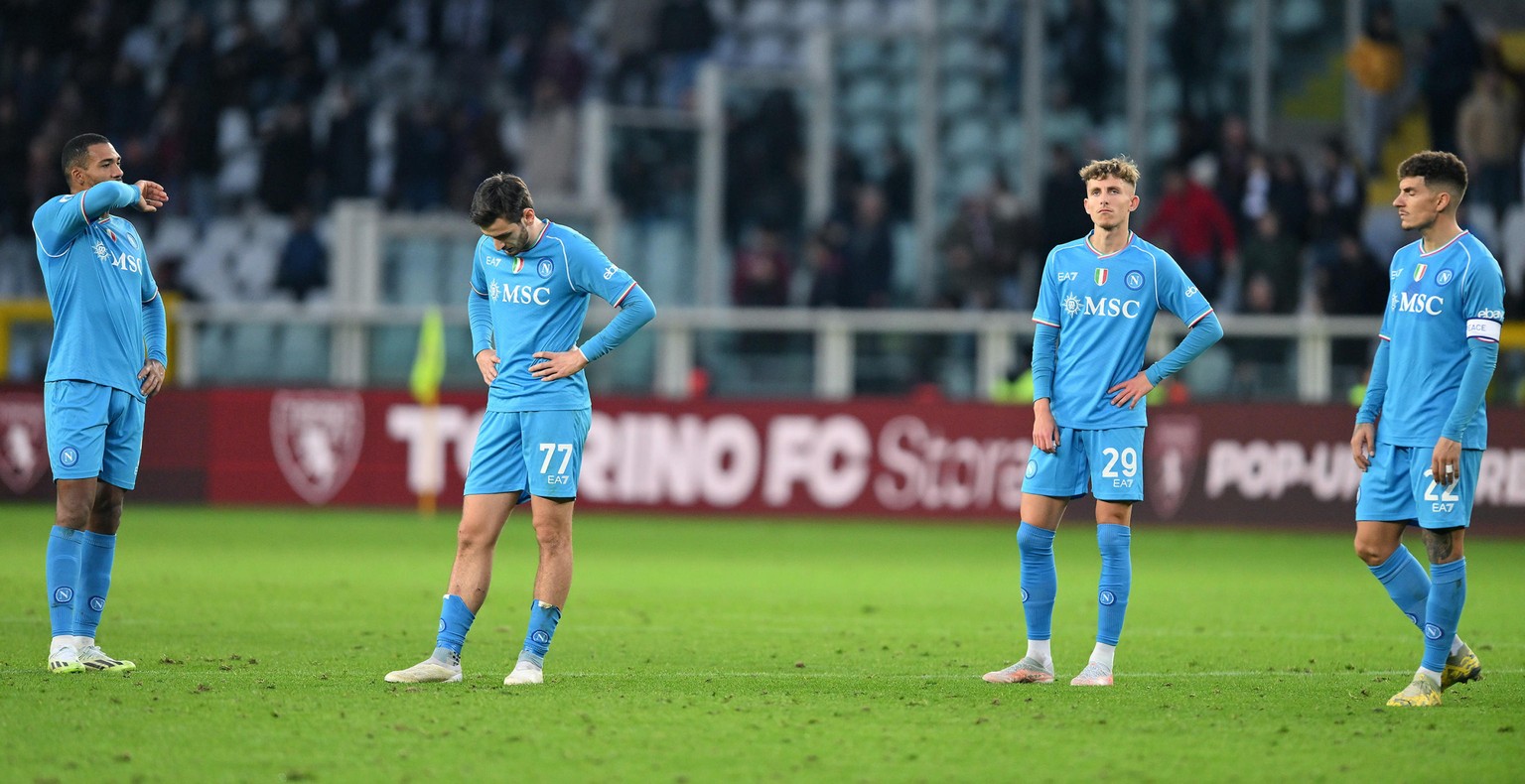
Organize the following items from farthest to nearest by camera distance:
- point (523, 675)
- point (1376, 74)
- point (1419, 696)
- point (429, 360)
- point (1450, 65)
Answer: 1. point (1376, 74)
2. point (1450, 65)
3. point (429, 360)
4. point (523, 675)
5. point (1419, 696)

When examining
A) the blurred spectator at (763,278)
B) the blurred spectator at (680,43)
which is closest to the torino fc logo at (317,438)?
the blurred spectator at (763,278)

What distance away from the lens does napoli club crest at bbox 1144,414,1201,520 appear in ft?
60.2

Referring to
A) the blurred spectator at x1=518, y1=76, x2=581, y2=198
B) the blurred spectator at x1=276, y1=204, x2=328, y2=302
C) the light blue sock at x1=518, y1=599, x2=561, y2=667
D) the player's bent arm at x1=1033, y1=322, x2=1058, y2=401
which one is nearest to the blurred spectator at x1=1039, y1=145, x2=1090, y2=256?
the blurred spectator at x1=518, y1=76, x2=581, y2=198

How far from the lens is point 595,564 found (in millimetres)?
14164

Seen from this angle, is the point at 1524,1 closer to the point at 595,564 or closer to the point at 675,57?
the point at 675,57

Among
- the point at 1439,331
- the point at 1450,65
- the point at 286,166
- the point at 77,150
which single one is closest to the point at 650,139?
the point at 286,166

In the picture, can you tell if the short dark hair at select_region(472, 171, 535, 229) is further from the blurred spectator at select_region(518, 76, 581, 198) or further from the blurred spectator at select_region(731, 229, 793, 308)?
the blurred spectator at select_region(518, 76, 581, 198)

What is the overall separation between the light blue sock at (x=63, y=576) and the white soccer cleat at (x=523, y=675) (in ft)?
6.15

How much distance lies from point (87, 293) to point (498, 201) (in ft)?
6.27

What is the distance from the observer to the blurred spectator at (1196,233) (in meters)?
20.0

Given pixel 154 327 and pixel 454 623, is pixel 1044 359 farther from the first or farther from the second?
pixel 154 327

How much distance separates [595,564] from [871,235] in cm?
838

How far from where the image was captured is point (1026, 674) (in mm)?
7961

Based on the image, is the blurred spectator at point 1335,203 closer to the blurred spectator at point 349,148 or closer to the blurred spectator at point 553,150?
the blurred spectator at point 553,150
